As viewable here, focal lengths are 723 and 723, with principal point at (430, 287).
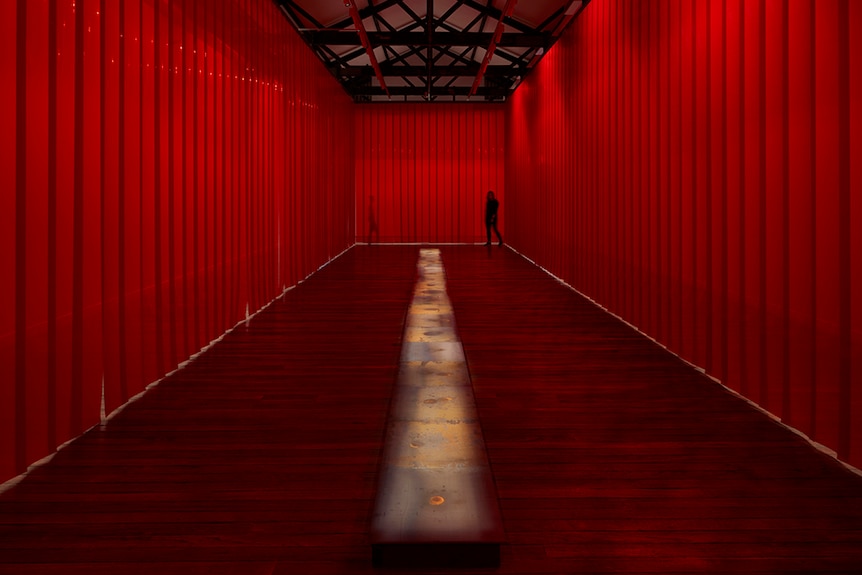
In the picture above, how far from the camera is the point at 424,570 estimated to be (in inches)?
89.4

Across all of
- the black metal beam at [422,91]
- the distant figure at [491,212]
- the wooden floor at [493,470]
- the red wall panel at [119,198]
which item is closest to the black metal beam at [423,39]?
the red wall panel at [119,198]

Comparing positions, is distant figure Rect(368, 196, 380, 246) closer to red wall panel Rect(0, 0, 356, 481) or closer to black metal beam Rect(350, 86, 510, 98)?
black metal beam Rect(350, 86, 510, 98)

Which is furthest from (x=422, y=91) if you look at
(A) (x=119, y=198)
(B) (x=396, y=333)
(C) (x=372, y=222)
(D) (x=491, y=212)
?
(A) (x=119, y=198)

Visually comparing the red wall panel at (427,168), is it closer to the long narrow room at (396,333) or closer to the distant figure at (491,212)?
the distant figure at (491,212)

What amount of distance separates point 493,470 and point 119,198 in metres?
2.69

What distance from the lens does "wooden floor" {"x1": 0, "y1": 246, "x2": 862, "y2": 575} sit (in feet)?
7.79

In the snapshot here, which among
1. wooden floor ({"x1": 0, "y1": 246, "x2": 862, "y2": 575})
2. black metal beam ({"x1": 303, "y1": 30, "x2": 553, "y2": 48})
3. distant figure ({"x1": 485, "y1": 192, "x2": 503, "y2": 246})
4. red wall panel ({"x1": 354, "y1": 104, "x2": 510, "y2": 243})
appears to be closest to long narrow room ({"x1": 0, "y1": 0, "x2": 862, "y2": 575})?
wooden floor ({"x1": 0, "y1": 246, "x2": 862, "y2": 575})

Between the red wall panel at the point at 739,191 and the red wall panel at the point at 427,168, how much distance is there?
34.6ft

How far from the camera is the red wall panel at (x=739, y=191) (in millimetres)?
3309

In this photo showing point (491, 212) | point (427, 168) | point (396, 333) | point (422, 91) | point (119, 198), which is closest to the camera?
point (119, 198)

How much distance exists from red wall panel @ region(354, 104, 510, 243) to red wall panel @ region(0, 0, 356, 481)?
35.2ft

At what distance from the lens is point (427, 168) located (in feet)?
62.7

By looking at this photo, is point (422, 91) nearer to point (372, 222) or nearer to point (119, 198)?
point (372, 222)

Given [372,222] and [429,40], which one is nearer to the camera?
A: [429,40]
